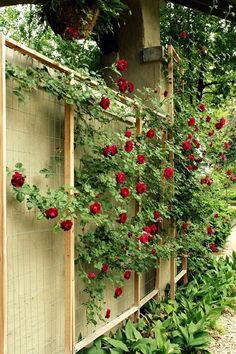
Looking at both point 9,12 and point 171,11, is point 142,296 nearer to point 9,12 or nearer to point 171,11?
point 171,11

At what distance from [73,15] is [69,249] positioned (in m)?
1.58

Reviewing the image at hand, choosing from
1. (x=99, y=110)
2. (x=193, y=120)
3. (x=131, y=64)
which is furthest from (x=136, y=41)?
(x=99, y=110)

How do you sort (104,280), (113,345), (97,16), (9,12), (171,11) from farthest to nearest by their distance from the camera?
(9,12), (171,11), (97,16), (104,280), (113,345)

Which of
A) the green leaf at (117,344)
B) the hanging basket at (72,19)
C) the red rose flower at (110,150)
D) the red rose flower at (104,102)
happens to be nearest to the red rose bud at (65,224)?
the red rose flower at (110,150)

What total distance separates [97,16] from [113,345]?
218cm


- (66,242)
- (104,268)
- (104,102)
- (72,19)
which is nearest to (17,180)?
(66,242)

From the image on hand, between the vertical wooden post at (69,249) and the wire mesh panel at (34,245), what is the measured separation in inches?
2.2

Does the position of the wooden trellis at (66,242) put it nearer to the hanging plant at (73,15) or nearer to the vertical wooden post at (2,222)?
the vertical wooden post at (2,222)

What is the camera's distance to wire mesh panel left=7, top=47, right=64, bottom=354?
72.6 inches

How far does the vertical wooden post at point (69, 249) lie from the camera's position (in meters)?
2.14

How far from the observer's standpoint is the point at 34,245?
2006mm

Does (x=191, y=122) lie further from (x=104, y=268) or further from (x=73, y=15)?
(x=104, y=268)

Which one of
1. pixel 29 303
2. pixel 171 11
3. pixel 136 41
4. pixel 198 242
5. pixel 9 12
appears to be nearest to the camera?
pixel 29 303

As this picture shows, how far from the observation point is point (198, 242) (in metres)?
4.16
